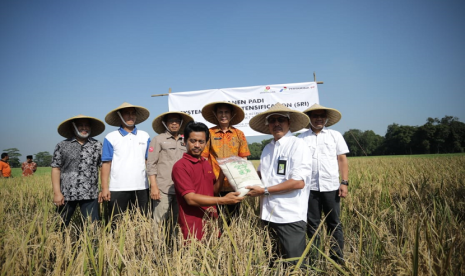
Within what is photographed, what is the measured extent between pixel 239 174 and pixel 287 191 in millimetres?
475

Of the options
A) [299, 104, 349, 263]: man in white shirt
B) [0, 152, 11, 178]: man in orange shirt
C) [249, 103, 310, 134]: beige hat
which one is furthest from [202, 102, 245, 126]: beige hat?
[0, 152, 11, 178]: man in orange shirt

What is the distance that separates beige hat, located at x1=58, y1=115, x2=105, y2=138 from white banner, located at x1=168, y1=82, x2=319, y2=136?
1.97 meters

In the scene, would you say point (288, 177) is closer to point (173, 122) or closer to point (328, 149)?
point (328, 149)

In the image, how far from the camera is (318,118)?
11.0ft

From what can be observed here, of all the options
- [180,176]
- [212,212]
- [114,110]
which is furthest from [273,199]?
[114,110]

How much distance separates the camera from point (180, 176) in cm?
211

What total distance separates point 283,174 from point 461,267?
4.35 feet

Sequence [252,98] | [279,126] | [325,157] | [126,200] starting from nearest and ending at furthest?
[279,126]
[325,157]
[126,200]
[252,98]

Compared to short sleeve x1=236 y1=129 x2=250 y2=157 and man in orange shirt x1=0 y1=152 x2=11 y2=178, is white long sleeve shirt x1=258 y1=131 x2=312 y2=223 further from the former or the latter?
man in orange shirt x1=0 y1=152 x2=11 y2=178

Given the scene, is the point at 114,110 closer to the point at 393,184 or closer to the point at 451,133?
the point at 393,184

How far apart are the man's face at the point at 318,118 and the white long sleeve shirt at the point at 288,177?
3.46ft

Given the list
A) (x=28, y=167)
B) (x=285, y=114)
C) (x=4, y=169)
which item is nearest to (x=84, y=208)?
(x=285, y=114)

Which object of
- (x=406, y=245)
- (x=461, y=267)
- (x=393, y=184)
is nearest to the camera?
(x=461, y=267)

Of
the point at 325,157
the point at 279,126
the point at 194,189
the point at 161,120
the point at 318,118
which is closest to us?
the point at 194,189
